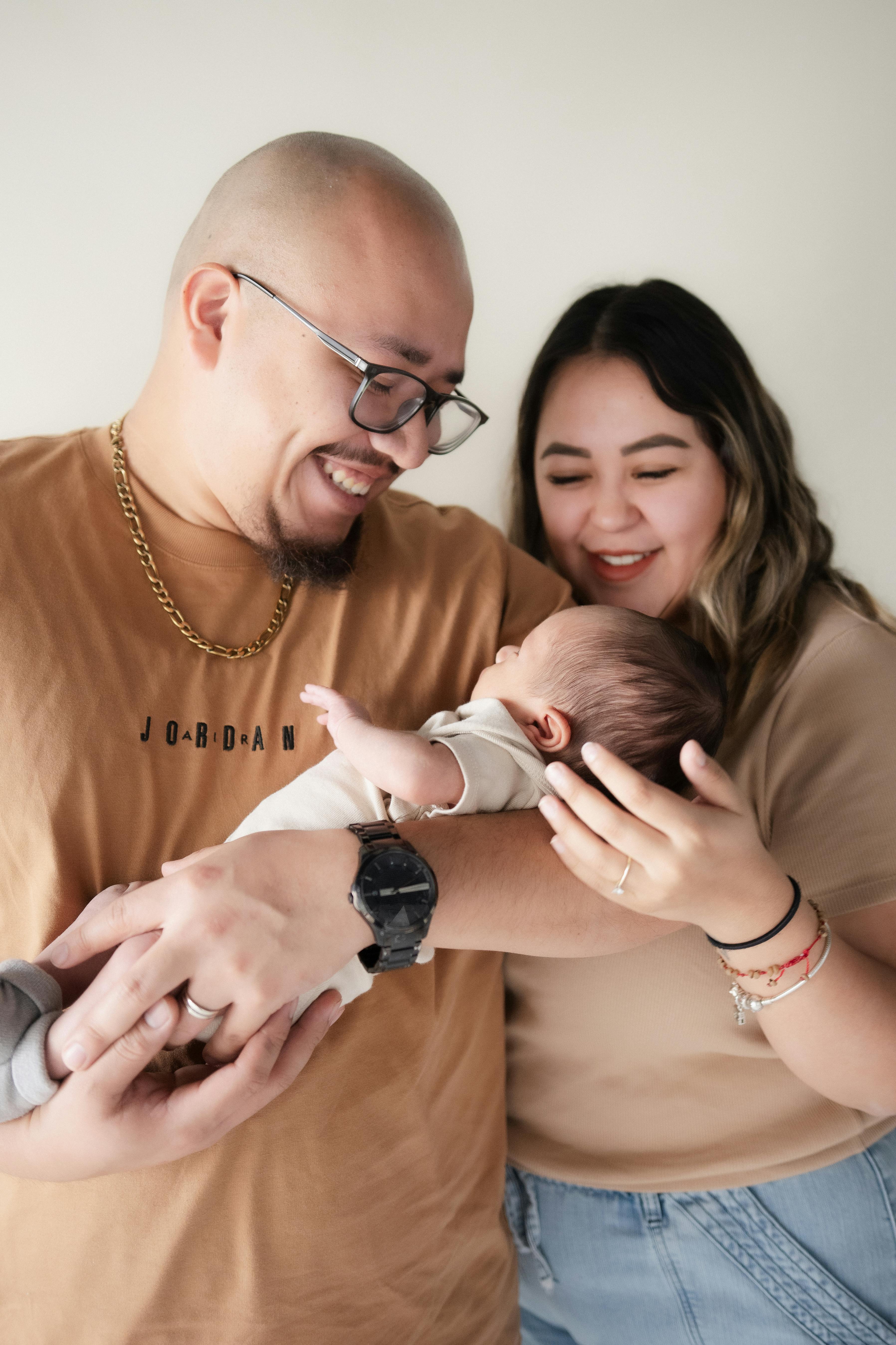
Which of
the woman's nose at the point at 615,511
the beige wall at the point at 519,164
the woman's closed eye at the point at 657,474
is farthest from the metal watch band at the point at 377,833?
the beige wall at the point at 519,164

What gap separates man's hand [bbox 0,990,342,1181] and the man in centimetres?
3

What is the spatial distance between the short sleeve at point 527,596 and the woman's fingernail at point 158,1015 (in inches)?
39.9

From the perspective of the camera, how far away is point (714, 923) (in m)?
1.48

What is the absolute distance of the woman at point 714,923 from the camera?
1.53 metres

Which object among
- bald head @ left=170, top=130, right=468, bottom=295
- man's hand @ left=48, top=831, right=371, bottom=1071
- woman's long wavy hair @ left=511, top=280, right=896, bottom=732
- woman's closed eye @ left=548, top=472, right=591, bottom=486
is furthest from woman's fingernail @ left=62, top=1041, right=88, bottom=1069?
woman's closed eye @ left=548, top=472, right=591, bottom=486

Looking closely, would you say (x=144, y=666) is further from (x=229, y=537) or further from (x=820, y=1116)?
(x=820, y=1116)

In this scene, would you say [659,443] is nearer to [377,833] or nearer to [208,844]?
[377,833]

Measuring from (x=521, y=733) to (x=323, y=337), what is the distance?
832mm

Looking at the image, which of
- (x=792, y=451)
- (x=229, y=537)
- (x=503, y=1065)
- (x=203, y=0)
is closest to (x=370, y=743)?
(x=229, y=537)

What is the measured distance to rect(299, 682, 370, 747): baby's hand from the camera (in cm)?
150

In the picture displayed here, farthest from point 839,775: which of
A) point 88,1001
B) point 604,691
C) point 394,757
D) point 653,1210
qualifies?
point 88,1001

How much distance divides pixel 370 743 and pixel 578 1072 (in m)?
1.14

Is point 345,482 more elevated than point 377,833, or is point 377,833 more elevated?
point 345,482

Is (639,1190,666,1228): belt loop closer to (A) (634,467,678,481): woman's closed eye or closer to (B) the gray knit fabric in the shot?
(B) the gray knit fabric
